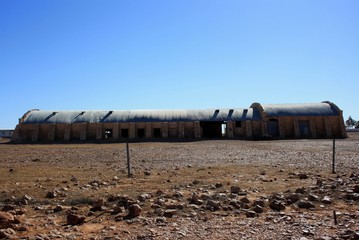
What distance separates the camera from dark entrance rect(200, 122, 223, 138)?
178 feet

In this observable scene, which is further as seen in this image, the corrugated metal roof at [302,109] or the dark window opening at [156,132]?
the dark window opening at [156,132]

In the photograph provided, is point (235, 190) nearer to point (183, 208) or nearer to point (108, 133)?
point (183, 208)

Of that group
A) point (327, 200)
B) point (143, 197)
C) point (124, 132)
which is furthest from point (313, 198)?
point (124, 132)

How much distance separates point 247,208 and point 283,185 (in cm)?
319

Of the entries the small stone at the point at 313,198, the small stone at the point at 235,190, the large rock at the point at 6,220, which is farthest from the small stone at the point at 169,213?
the small stone at the point at 313,198

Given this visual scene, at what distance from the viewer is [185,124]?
50.5 metres

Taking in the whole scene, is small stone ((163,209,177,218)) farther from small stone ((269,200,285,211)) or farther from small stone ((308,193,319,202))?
small stone ((308,193,319,202))

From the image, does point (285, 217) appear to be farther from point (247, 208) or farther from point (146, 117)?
point (146, 117)

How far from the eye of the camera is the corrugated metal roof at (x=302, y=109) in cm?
4975

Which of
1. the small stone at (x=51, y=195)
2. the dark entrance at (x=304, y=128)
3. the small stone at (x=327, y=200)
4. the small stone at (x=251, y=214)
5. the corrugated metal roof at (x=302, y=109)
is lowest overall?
the small stone at (x=251, y=214)

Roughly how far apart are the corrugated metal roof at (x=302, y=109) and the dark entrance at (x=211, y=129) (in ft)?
25.6

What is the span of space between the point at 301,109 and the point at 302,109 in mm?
141

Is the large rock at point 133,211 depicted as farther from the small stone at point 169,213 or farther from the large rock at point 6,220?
the large rock at point 6,220

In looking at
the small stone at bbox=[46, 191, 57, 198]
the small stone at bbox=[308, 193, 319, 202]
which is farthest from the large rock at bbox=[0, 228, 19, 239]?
the small stone at bbox=[308, 193, 319, 202]
